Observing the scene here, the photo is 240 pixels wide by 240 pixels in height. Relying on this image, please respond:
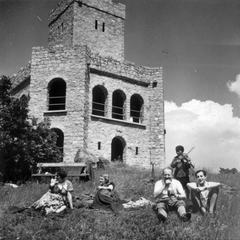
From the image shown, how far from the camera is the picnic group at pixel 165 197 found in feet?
22.2

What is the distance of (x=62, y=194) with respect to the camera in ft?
25.3

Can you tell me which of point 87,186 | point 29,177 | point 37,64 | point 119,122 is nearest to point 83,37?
point 37,64

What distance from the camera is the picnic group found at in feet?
22.2

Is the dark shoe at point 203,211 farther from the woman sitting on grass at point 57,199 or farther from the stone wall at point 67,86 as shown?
the stone wall at point 67,86

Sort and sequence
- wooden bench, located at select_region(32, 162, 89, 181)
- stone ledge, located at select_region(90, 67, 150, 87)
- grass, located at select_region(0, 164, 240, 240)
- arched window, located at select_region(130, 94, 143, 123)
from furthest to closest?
1. arched window, located at select_region(130, 94, 143, 123)
2. stone ledge, located at select_region(90, 67, 150, 87)
3. wooden bench, located at select_region(32, 162, 89, 181)
4. grass, located at select_region(0, 164, 240, 240)

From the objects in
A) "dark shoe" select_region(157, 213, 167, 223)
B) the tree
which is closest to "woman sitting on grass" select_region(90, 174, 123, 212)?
"dark shoe" select_region(157, 213, 167, 223)

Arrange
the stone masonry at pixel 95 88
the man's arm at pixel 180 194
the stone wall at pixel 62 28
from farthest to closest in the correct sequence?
the stone wall at pixel 62 28 < the stone masonry at pixel 95 88 < the man's arm at pixel 180 194

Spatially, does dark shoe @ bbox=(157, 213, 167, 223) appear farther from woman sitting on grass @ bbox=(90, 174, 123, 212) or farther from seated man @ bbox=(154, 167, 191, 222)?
woman sitting on grass @ bbox=(90, 174, 123, 212)

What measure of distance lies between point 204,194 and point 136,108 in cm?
1574

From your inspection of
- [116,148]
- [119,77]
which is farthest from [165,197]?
[116,148]

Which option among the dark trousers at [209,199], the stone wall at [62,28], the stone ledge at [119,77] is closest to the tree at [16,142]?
the stone ledge at [119,77]

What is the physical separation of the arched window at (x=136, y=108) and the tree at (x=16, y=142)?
27.3 feet

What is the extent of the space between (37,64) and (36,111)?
2.85 metres

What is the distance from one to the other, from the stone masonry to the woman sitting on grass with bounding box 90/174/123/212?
9.00m
